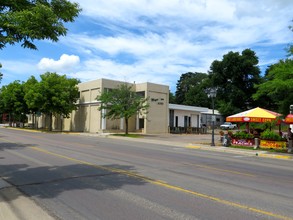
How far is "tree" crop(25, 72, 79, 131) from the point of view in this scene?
1917 inches

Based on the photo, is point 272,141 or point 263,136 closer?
point 272,141

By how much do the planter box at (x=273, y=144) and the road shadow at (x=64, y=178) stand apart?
16.2 m

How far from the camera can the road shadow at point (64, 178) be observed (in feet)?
28.2

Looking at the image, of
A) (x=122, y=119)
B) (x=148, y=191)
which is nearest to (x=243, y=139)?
(x=148, y=191)

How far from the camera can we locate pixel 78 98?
53500 millimetres

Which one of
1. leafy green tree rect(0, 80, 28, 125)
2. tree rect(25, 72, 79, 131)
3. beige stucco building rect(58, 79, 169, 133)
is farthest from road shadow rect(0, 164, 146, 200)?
leafy green tree rect(0, 80, 28, 125)

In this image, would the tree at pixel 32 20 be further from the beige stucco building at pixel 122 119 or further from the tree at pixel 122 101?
the beige stucco building at pixel 122 119

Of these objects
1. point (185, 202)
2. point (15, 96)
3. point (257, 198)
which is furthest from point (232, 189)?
point (15, 96)

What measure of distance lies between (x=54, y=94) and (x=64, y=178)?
1612 inches

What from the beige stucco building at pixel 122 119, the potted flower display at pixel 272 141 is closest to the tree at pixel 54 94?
the beige stucco building at pixel 122 119

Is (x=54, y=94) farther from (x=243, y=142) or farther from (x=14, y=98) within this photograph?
(x=243, y=142)

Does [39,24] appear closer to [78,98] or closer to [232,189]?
[232,189]

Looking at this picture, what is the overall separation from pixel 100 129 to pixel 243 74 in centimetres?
3751

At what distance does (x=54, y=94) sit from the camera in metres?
49.2
